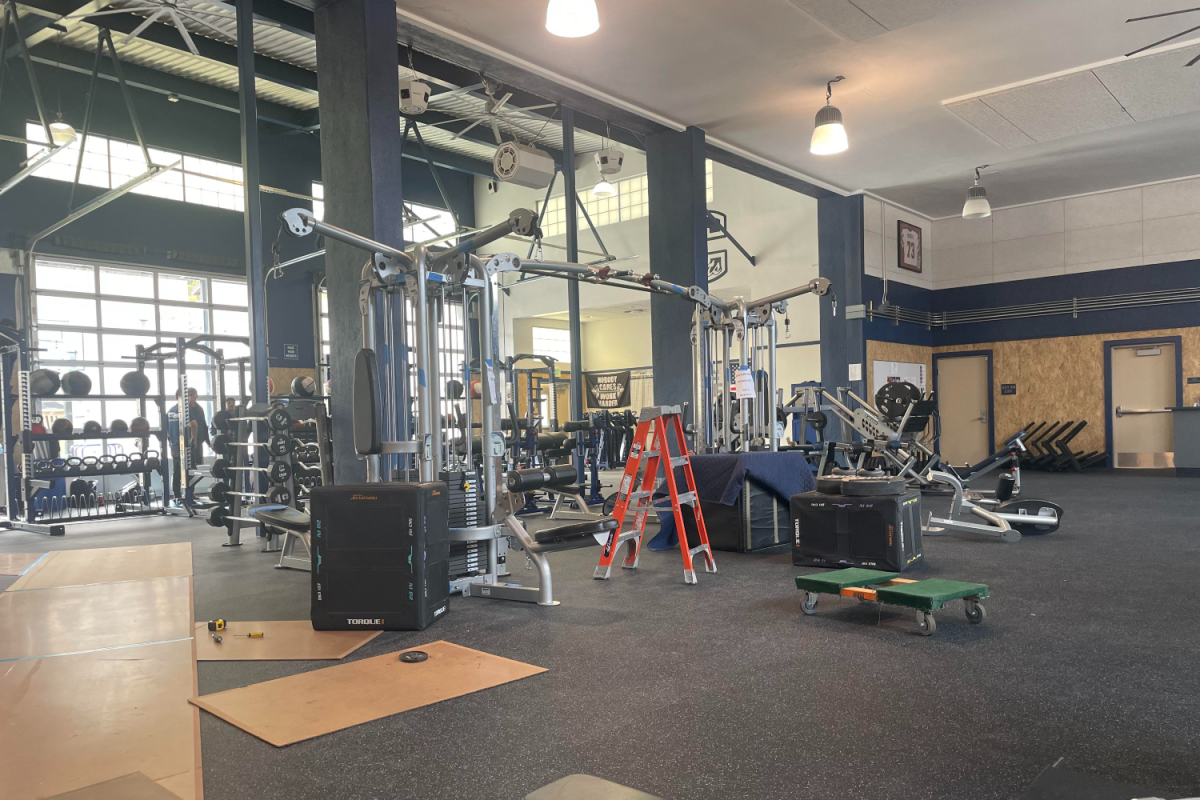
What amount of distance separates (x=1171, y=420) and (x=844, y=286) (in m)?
5.42

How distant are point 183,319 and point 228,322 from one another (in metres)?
0.77

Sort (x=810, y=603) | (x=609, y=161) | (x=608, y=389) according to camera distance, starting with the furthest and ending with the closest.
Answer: (x=608, y=389), (x=609, y=161), (x=810, y=603)

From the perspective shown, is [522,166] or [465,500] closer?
[465,500]

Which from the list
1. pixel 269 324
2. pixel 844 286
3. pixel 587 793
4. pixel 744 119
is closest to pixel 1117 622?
pixel 587 793

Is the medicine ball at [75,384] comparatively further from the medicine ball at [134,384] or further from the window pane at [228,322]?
the window pane at [228,322]

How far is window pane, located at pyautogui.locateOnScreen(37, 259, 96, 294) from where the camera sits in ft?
38.8

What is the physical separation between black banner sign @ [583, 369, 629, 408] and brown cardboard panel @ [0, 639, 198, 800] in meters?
12.4

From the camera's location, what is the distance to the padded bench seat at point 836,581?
3650 mm

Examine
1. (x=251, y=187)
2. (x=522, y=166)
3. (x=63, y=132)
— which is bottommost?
(x=251, y=187)

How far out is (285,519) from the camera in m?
4.57

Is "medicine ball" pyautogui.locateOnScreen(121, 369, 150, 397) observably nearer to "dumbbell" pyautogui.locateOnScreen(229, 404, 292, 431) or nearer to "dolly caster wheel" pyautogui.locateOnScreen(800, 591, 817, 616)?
"dumbbell" pyautogui.locateOnScreen(229, 404, 292, 431)

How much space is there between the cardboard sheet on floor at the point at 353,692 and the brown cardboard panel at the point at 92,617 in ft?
1.22

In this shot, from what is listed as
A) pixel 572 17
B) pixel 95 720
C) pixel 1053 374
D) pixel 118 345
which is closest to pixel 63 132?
pixel 118 345

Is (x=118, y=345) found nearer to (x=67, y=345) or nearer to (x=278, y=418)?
(x=67, y=345)
